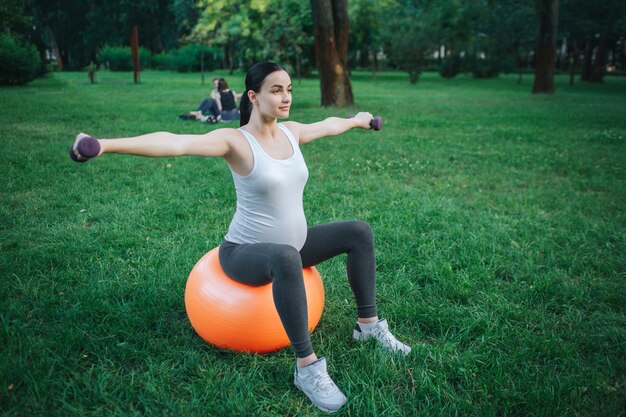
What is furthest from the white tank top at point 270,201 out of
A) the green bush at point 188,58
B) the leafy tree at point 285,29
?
the green bush at point 188,58

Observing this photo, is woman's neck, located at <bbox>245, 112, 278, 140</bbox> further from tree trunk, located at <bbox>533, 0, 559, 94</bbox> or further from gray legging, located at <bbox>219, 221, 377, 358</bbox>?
tree trunk, located at <bbox>533, 0, 559, 94</bbox>

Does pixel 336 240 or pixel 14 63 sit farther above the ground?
pixel 14 63

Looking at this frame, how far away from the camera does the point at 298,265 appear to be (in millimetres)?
2557

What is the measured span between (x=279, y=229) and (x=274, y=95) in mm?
776

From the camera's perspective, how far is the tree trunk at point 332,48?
1430 cm

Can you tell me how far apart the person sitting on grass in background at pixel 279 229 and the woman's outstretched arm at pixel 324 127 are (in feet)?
0.11

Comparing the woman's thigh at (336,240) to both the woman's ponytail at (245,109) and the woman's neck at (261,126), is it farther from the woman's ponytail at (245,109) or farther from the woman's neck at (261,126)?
the woman's ponytail at (245,109)

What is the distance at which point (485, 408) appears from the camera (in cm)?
256

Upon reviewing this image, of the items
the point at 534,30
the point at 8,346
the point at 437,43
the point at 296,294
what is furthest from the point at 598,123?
the point at 534,30

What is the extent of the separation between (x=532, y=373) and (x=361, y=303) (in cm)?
110

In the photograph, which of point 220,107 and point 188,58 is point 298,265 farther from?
point 188,58

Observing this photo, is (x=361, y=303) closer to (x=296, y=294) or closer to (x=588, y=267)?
(x=296, y=294)

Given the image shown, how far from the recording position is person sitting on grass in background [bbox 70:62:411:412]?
8.32 feet

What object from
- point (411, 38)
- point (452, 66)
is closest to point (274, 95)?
point (411, 38)
